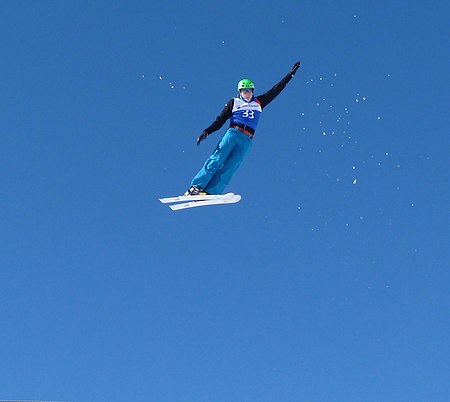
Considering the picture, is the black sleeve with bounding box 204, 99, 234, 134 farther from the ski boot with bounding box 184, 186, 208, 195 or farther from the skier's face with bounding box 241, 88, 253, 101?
the ski boot with bounding box 184, 186, 208, 195

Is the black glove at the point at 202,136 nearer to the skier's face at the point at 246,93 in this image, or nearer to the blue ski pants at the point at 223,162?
→ the blue ski pants at the point at 223,162

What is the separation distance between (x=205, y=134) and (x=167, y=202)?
2014 mm

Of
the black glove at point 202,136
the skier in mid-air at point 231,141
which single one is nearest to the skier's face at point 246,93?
the skier in mid-air at point 231,141

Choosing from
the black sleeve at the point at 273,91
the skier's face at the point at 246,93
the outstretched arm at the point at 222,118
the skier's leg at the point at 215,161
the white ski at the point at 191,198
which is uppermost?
the black sleeve at the point at 273,91

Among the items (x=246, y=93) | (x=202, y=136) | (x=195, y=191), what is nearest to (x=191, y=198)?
(x=195, y=191)

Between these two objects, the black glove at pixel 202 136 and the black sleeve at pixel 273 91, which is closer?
the black glove at pixel 202 136

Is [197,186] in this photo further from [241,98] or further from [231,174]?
[241,98]

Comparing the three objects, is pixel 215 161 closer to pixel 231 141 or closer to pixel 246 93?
pixel 231 141

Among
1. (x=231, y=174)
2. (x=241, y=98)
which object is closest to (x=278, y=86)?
(x=241, y=98)

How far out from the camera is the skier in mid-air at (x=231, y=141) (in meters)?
23.6

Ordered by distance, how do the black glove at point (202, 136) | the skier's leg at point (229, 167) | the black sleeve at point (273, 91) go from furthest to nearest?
the black sleeve at point (273, 91) < the skier's leg at point (229, 167) < the black glove at point (202, 136)

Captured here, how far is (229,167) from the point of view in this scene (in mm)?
23797

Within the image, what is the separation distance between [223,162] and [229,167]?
0.21 m

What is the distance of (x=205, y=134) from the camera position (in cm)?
2330
